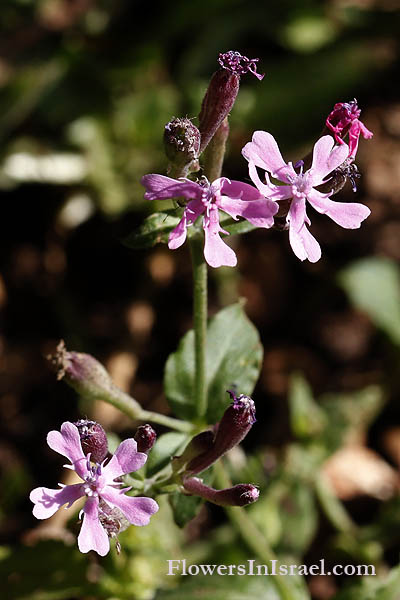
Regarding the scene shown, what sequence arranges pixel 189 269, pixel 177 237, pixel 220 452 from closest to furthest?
pixel 177 237 < pixel 220 452 < pixel 189 269

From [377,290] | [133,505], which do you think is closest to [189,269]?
[377,290]

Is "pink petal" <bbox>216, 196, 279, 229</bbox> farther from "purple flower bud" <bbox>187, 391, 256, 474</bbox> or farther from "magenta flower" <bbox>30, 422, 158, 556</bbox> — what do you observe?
"magenta flower" <bbox>30, 422, 158, 556</bbox>

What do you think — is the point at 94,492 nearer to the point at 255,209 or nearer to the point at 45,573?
the point at 255,209

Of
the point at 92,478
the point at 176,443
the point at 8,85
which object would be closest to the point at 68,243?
the point at 8,85

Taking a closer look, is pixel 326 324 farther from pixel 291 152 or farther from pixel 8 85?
pixel 8 85

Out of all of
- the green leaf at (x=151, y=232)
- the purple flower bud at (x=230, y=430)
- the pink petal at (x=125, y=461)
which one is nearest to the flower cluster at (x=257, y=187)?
the green leaf at (x=151, y=232)

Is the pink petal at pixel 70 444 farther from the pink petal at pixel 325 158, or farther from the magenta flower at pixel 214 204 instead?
the pink petal at pixel 325 158

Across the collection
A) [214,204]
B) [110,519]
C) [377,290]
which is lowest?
[377,290]

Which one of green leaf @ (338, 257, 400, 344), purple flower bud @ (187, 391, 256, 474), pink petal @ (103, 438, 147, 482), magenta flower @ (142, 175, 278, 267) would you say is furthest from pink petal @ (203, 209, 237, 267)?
green leaf @ (338, 257, 400, 344)
